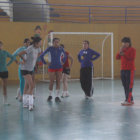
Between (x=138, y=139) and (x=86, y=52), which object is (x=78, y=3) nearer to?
(x=86, y=52)

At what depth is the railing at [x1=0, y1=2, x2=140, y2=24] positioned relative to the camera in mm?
17016

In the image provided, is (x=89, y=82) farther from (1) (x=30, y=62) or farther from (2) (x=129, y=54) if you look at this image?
(1) (x=30, y=62)

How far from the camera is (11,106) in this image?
26.6ft

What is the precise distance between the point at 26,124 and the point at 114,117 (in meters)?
1.83

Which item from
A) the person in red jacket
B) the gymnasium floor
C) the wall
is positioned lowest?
the gymnasium floor

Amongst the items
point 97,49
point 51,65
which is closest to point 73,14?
point 97,49

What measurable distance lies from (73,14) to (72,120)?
12832mm

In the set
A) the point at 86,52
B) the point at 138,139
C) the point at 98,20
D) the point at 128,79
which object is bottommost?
the point at 138,139

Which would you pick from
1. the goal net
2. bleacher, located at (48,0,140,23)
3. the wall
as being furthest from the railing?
the goal net

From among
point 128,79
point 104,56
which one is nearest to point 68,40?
point 104,56

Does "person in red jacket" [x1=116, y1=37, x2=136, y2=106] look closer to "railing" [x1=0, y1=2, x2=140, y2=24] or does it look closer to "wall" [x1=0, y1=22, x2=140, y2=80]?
"wall" [x1=0, y1=22, x2=140, y2=80]

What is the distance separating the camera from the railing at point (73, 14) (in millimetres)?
17016

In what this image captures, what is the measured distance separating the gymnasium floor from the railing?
8551 mm

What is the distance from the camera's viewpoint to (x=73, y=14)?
60.9 ft
